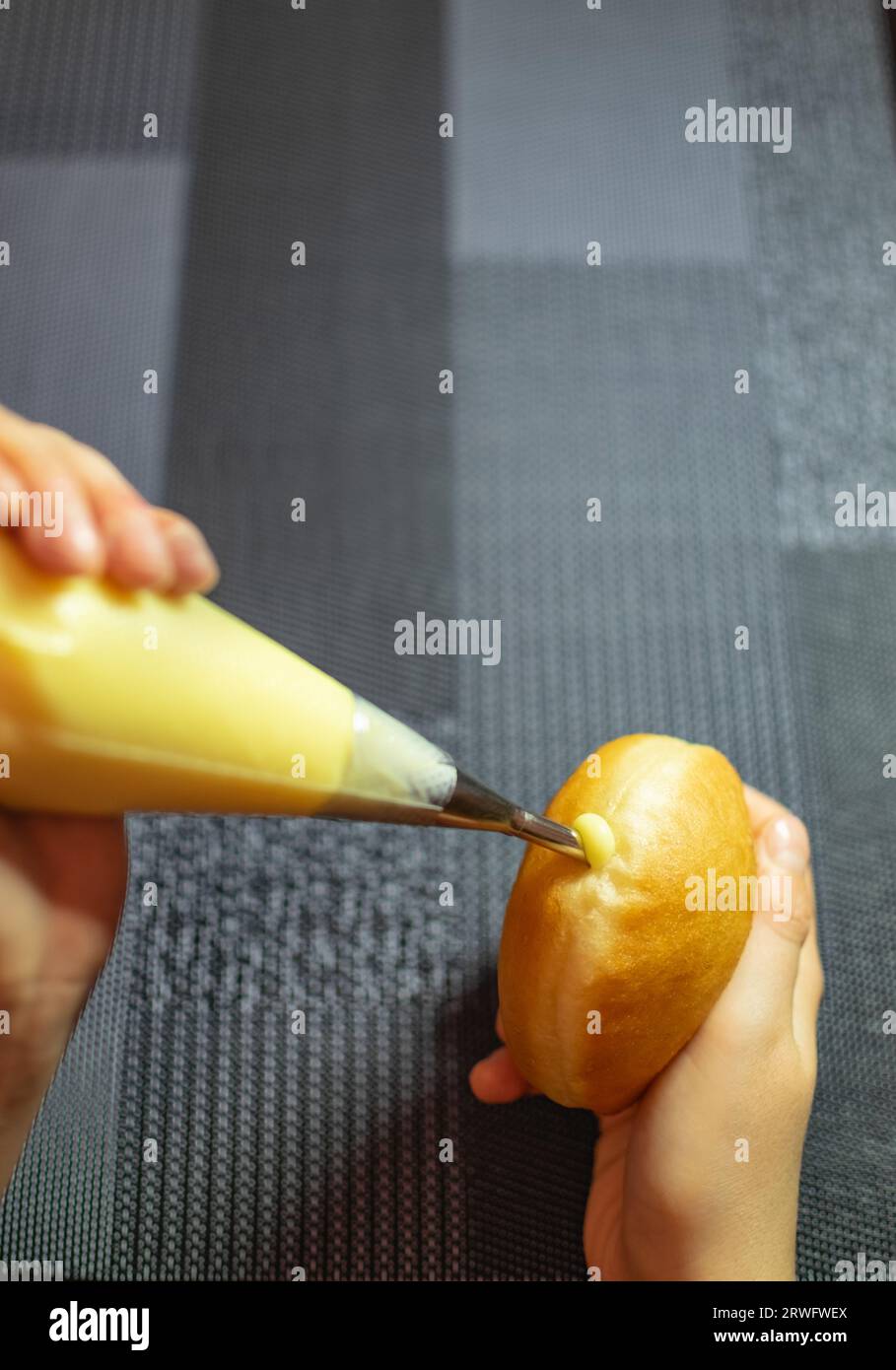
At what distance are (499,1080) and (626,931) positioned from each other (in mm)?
300

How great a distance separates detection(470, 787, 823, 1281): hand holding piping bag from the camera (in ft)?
2.32

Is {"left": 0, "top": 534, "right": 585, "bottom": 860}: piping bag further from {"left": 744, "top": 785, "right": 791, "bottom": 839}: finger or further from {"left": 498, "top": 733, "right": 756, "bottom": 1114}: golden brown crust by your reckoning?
{"left": 744, "top": 785, "right": 791, "bottom": 839}: finger

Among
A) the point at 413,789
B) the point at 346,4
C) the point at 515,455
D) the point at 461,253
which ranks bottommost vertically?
the point at 413,789

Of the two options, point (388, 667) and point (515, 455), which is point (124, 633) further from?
point (515, 455)

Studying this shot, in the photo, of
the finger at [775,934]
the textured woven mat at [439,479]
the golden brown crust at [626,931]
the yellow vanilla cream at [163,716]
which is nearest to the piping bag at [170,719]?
the yellow vanilla cream at [163,716]

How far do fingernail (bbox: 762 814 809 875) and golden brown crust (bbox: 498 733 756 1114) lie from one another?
8 cm

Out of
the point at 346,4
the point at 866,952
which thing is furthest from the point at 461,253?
the point at 866,952

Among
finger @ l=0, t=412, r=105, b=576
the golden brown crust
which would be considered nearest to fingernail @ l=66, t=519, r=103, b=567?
finger @ l=0, t=412, r=105, b=576

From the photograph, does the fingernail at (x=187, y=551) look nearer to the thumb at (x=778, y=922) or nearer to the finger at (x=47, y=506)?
the finger at (x=47, y=506)

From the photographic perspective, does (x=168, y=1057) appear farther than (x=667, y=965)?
Yes

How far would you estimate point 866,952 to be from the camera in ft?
3.03

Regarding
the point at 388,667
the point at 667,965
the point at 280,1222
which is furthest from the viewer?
the point at 388,667

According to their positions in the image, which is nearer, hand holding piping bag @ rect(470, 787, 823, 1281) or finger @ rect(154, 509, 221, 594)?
finger @ rect(154, 509, 221, 594)

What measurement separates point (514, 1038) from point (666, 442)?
65cm
